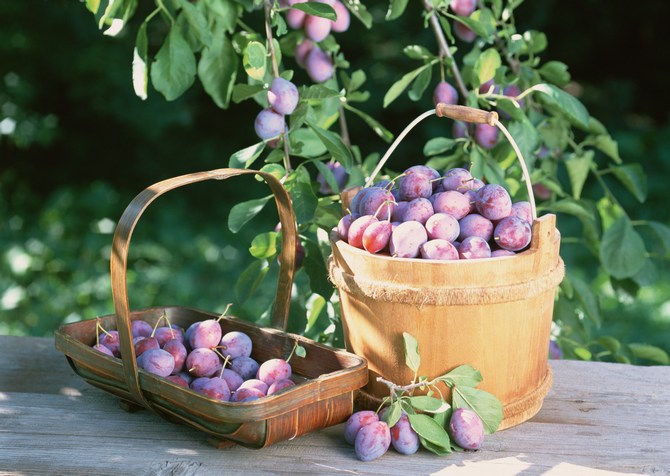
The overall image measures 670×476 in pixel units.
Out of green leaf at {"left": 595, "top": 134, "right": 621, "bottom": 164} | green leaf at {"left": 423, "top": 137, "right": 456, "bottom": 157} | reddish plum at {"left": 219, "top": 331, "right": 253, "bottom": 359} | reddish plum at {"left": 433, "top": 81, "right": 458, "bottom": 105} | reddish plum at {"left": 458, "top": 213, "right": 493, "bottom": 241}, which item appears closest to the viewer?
reddish plum at {"left": 458, "top": 213, "right": 493, "bottom": 241}

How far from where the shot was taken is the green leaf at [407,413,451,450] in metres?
1.33

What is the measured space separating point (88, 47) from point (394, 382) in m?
3.72

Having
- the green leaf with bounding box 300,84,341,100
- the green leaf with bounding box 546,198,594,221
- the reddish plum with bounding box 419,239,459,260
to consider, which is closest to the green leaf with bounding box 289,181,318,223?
the green leaf with bounding box 300,84,341,100

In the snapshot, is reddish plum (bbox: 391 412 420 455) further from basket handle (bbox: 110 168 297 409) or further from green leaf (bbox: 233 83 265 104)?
green leaf (bbox: 233 83 265 104)

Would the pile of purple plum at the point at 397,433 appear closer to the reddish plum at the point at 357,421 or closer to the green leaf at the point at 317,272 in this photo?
the reddish plum at the point at 357,421

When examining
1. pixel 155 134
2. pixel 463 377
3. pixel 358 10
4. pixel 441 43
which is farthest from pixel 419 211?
pixel 155 134

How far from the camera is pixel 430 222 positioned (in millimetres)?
1366

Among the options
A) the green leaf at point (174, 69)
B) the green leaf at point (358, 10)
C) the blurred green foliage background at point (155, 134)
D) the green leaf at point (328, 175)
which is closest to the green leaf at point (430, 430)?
the green leaf at point (328, 175)

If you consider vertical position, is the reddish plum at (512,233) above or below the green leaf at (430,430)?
above

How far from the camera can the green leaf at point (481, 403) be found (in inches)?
54.4

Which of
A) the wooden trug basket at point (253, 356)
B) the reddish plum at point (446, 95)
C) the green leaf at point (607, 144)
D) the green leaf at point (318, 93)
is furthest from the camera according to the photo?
the green leaf at point (607, 144)

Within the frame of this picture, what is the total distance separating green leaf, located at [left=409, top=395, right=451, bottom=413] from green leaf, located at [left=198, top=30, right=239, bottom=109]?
836mm

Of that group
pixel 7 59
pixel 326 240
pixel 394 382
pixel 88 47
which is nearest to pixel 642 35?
pixel 88 47

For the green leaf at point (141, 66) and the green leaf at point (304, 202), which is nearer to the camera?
the green leaf at point (304, 202)
